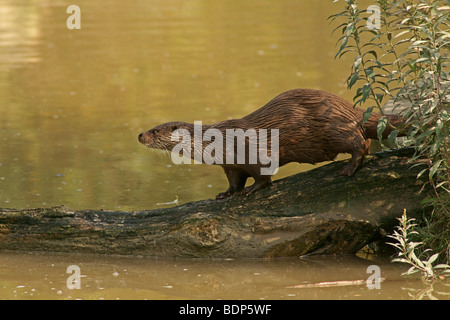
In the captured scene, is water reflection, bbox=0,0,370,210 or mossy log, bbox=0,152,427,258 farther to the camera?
water reflection, bbox=0,0,370,210

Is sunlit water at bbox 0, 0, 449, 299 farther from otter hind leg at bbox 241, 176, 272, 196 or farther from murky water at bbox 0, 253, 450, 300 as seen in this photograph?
otter hind leg at bbox 241, 176, 272, 196

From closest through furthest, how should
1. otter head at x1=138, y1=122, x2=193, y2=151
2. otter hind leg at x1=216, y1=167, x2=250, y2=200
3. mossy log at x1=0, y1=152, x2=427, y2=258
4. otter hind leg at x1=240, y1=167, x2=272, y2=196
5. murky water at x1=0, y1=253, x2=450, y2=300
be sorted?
murky water at x1=0, y1=253, x2=450, y2=300 → mossy log at x1=0, y1=152, x2=427, y2=258 → otter hind leg at x1=240, y1=167, x2=272, y2=196 → otter head at x1=138, y1=122, x2=193, y2=151 → otter hind leg at x1=216, y1=167, x2=250, y2=200

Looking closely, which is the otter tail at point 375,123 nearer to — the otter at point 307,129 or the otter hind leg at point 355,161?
the otter at point 307,129

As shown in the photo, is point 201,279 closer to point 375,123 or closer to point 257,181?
point 257,181

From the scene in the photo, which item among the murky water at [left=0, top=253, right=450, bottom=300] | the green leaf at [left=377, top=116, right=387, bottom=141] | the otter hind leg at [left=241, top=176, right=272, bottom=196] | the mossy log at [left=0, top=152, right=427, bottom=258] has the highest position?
the green leaf at [left=377, top=116, right=387, bottom=141]

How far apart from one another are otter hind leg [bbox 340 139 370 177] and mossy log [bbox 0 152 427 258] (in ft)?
0.15

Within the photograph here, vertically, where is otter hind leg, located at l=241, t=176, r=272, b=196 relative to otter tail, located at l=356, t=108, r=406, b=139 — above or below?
below

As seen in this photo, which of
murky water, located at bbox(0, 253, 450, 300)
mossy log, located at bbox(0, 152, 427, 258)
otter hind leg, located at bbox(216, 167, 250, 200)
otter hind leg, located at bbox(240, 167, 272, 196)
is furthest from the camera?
otter hind leg, located at bbox(216, 167, 250, 200)

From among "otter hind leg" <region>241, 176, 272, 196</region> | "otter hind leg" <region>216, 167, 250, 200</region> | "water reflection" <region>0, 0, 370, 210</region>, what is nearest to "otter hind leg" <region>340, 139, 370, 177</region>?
"otter hind leg" <region>241, 176, 272, 196</region>

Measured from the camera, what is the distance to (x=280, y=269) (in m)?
5.60

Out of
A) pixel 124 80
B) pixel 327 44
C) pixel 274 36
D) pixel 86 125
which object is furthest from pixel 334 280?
pixel 274 36

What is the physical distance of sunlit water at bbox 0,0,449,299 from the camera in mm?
5465

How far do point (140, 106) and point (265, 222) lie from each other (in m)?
7.17

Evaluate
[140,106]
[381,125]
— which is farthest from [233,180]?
[140,106]
